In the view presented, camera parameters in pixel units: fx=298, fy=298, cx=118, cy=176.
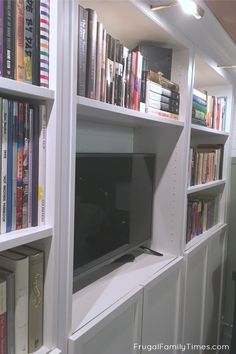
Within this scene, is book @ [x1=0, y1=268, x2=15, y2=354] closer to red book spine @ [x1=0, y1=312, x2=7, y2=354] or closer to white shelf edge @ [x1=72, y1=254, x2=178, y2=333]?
red book spine @ [x1=0, y1=312, x2=7, y2=354]

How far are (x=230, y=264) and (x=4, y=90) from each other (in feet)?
8.56

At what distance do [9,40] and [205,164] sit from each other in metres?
1.73

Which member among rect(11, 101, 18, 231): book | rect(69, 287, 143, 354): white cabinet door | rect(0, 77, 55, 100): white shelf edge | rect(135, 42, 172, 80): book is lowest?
rect(69, 287, 143, 354): white cabinet door

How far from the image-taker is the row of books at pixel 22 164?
0.74 m

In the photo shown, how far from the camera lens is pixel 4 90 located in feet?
2.31

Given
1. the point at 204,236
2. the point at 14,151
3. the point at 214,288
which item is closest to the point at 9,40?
the point at 14,151

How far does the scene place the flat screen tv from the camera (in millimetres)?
1254

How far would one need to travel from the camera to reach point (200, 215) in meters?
2.17

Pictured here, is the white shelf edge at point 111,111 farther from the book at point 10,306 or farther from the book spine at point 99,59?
the book at point 10,306

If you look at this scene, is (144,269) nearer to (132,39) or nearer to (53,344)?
(53,344)

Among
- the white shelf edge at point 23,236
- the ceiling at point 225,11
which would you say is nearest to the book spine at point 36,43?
the white shelf edge at point 23,236

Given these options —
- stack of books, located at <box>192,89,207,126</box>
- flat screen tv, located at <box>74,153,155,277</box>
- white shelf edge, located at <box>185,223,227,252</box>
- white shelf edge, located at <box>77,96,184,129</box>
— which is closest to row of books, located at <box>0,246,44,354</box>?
flat screen tv, located at <box>74,153,155,277</box>

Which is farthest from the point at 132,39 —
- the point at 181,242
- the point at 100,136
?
the point at 181,242

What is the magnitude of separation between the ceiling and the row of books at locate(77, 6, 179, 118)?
0.30 metres
